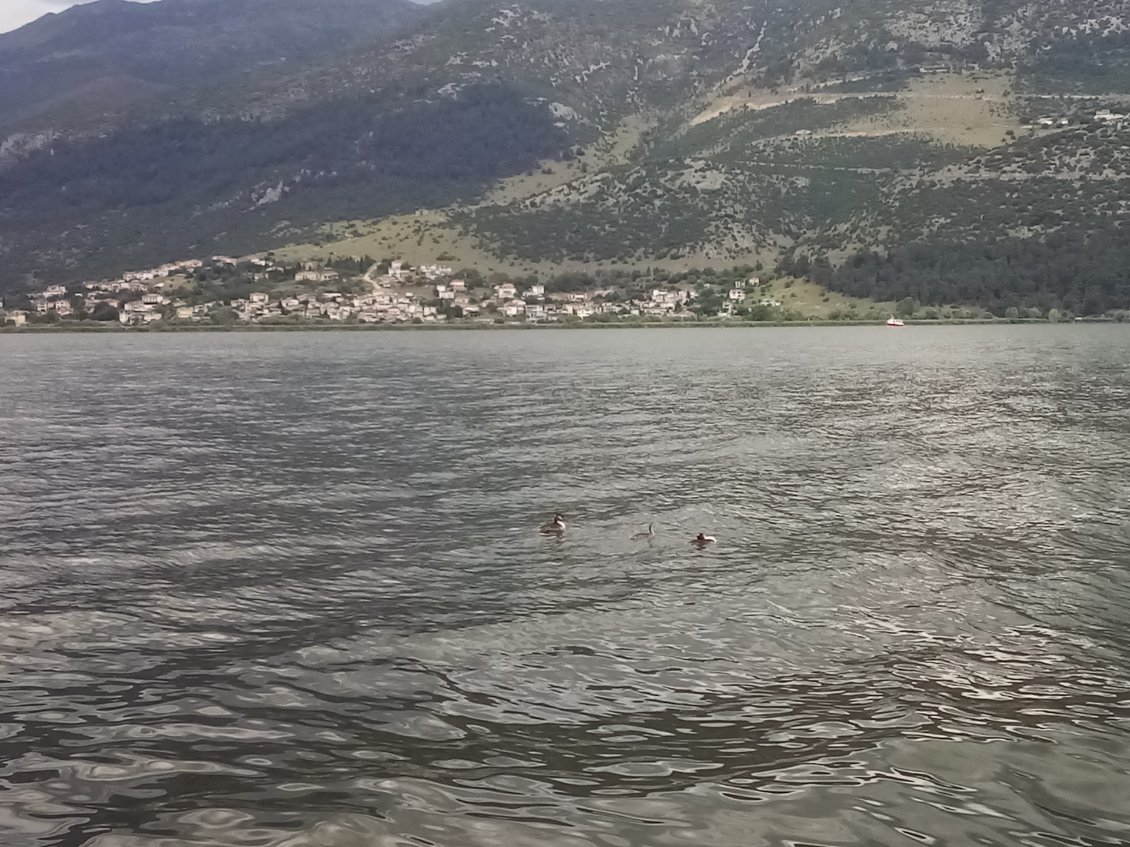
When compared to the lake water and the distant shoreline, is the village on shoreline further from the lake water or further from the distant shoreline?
the lake water

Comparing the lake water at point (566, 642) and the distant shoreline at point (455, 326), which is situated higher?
the distant shoreline at point (455, 326)

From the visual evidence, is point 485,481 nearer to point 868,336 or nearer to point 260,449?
point 260,449

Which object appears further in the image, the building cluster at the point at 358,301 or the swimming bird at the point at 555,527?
the building cluster at the point at 358,301

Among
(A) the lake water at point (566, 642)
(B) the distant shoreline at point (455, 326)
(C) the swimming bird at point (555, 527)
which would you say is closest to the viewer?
(A) the lake water at point (566, 642)

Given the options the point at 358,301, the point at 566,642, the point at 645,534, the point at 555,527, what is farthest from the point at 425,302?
the point at 566,642

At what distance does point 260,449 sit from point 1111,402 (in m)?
36.8

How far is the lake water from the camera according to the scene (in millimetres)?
8578

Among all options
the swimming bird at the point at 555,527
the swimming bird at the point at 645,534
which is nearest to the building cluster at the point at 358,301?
the swimming bird at the point at 645,534

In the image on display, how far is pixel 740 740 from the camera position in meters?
9.88

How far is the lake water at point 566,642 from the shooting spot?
8.58m

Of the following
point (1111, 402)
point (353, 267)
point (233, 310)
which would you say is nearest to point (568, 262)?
point (353, 267)

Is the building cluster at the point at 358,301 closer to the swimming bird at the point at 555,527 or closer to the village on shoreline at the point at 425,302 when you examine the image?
the village on shoreline at the point at 425,302

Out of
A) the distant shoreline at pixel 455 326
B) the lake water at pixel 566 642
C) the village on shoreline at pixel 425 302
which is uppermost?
the village on shoreline at pixel 425 302

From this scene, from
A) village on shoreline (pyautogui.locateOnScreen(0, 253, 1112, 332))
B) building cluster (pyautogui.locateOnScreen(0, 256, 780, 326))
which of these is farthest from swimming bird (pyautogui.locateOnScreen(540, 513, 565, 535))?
building cluster (pyautogui.locateOnScreen(0, 256, 780, 326))
